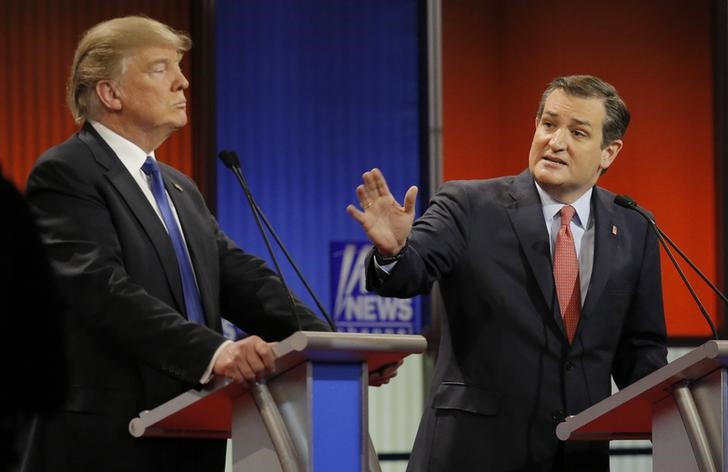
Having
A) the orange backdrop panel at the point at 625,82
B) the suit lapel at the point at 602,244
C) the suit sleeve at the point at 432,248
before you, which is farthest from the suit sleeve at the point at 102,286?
the orange backdrop panel at the point at 625,82

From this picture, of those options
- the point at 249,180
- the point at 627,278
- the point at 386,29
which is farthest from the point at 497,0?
the point at 627,278

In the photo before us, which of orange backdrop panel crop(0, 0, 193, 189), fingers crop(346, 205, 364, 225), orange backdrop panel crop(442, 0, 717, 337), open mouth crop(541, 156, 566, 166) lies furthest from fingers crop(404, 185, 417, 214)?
orange backdrop panel crop(442, 0, 717, 337)

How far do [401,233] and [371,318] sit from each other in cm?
241

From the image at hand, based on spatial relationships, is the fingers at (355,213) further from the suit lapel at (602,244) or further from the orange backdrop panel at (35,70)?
the orange backdrop panel at (35,70)

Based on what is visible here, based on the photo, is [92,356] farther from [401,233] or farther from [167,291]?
[401,233]

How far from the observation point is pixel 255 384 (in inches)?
96.5

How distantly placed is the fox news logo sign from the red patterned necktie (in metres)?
1.99

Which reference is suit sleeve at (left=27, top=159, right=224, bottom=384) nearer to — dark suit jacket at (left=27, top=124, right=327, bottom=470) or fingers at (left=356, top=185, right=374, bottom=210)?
dark suit jacket at (left=27, top=124, right=327, bottom=470)

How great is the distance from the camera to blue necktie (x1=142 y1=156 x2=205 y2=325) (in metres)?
2.87

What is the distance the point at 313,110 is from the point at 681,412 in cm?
294

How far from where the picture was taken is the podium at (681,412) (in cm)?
255

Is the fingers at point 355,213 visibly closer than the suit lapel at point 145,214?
Yes

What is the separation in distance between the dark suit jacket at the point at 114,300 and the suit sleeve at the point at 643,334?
3.44 feet

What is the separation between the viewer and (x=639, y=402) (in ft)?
8.91
